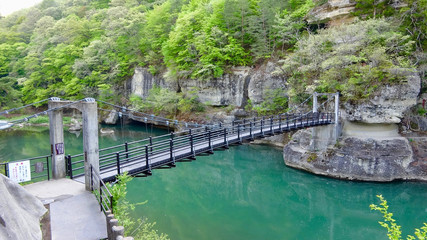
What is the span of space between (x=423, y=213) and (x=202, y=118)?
15824 millimetres

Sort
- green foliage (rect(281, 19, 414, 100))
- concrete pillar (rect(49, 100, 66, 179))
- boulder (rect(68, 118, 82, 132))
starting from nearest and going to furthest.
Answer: concrete pillar (rect(49, 100, 66, 179)), green foliage (rect(281, 19, 414, 100)), boulder (rect(68, 118, 82, 132))

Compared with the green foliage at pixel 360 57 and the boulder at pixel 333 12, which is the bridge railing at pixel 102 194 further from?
the boulder at pixel 333 12

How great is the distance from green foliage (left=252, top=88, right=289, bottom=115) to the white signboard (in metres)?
16.5

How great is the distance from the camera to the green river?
10.2 metres

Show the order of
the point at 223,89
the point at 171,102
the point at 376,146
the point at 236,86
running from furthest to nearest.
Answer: the point at 171,102, the point at 223,89, the point at 236,86, the point at 376,146

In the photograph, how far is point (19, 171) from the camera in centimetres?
677

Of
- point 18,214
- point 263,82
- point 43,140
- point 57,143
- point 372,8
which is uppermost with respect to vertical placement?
point 372,8

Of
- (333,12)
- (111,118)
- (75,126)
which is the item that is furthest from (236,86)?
(75,126)

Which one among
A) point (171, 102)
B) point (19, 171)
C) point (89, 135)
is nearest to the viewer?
point (89, 135)

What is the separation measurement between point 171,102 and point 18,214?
21.3 meters

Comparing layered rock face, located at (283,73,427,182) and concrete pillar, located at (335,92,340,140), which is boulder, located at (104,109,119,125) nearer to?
layered rock face, located at (283,73,427,182)

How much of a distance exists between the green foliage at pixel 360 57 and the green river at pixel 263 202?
210 inches

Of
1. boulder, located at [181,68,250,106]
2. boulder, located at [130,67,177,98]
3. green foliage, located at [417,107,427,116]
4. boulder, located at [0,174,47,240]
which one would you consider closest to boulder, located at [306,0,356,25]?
boulder, located at [181,68,250,106]

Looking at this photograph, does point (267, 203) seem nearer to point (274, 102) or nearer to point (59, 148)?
point (59, 148)
